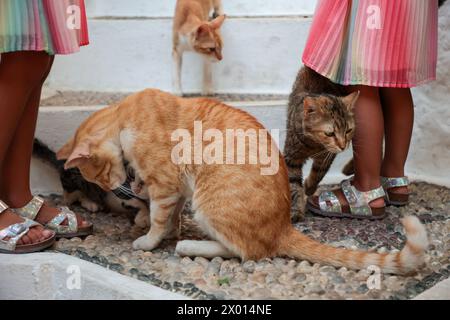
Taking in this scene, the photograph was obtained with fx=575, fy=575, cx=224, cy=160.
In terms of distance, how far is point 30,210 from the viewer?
8.28 feet

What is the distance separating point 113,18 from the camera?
13.4 ft

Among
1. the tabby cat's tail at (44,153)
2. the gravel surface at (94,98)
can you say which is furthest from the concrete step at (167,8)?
the tabby cat's tail at (44,153)

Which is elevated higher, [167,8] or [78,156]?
[167,8]

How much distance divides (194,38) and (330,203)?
1728 millimetres

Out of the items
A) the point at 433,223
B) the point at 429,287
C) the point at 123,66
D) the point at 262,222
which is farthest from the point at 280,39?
the point at 429,287

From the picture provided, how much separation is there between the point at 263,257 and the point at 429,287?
632 mm

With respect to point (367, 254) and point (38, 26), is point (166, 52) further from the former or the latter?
point (367, 254)

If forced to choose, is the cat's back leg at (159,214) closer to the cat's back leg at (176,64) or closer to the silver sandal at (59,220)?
the silver sandal at (59,220)

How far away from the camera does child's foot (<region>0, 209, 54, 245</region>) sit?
2.31m

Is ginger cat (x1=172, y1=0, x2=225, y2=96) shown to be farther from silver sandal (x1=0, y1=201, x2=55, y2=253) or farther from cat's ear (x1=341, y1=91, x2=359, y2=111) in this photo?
silver sandal (x1=0, y1=201, x2=55, y2=253)

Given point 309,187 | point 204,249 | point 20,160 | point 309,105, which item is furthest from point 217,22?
point 204,249

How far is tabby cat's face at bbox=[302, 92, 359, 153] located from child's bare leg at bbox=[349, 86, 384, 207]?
0.17 ft

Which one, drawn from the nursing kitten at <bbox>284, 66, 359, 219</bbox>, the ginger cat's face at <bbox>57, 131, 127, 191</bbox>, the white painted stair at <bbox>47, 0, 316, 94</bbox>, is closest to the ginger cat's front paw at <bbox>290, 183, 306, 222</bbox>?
the nursing kitten at <bbox>284, 66, 359, 219</bbox>
